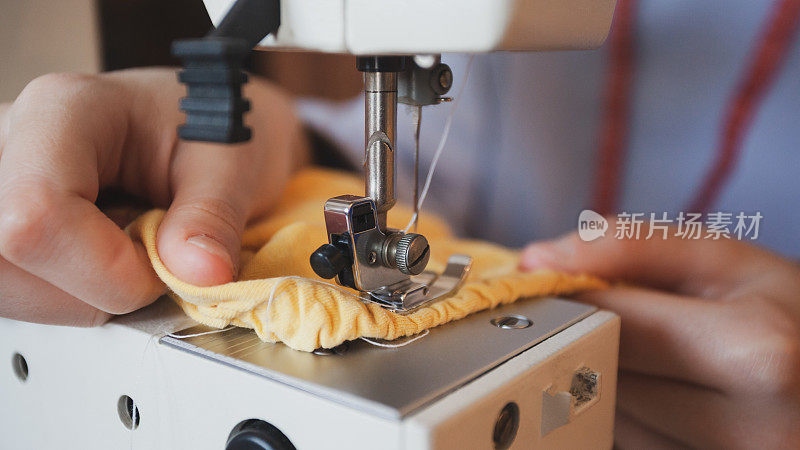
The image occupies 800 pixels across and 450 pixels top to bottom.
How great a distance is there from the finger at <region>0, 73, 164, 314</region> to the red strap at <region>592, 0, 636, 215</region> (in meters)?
0.65

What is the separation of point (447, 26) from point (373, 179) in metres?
0.13

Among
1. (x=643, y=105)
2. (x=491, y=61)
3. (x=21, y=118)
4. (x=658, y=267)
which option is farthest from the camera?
(x=491, y=61)

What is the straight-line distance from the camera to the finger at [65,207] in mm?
376

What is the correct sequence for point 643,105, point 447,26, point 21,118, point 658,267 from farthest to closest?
point 643,105, point 658,267, point 21,118, point 447,26

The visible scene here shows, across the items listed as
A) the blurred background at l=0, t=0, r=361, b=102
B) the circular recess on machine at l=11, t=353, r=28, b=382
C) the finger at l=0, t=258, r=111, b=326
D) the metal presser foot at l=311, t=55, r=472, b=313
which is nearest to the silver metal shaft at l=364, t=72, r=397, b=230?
the metal presser foot at l=311, t=55, r=472, b=313

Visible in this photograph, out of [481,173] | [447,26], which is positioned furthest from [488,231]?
[447,26]

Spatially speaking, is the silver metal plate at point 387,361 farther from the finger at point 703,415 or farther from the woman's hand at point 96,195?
the finger at point 703,415

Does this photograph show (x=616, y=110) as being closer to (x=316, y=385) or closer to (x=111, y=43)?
(x=316, y=385)

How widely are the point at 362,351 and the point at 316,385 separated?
0.20 ft

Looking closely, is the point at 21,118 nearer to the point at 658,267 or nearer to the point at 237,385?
the point at 237,385

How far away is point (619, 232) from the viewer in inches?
27.5

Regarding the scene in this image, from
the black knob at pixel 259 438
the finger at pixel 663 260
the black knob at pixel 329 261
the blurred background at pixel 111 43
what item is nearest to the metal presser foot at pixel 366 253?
the black knob at pixel 329 261

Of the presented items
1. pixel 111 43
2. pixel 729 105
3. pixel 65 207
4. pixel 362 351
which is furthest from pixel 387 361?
pixel 111 43

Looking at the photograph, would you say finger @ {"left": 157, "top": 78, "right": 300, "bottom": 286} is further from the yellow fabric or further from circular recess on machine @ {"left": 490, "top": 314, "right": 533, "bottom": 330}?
circular recess on machine @ {"left": 490, "top": 314, "right": 533, "bottom": 330}
